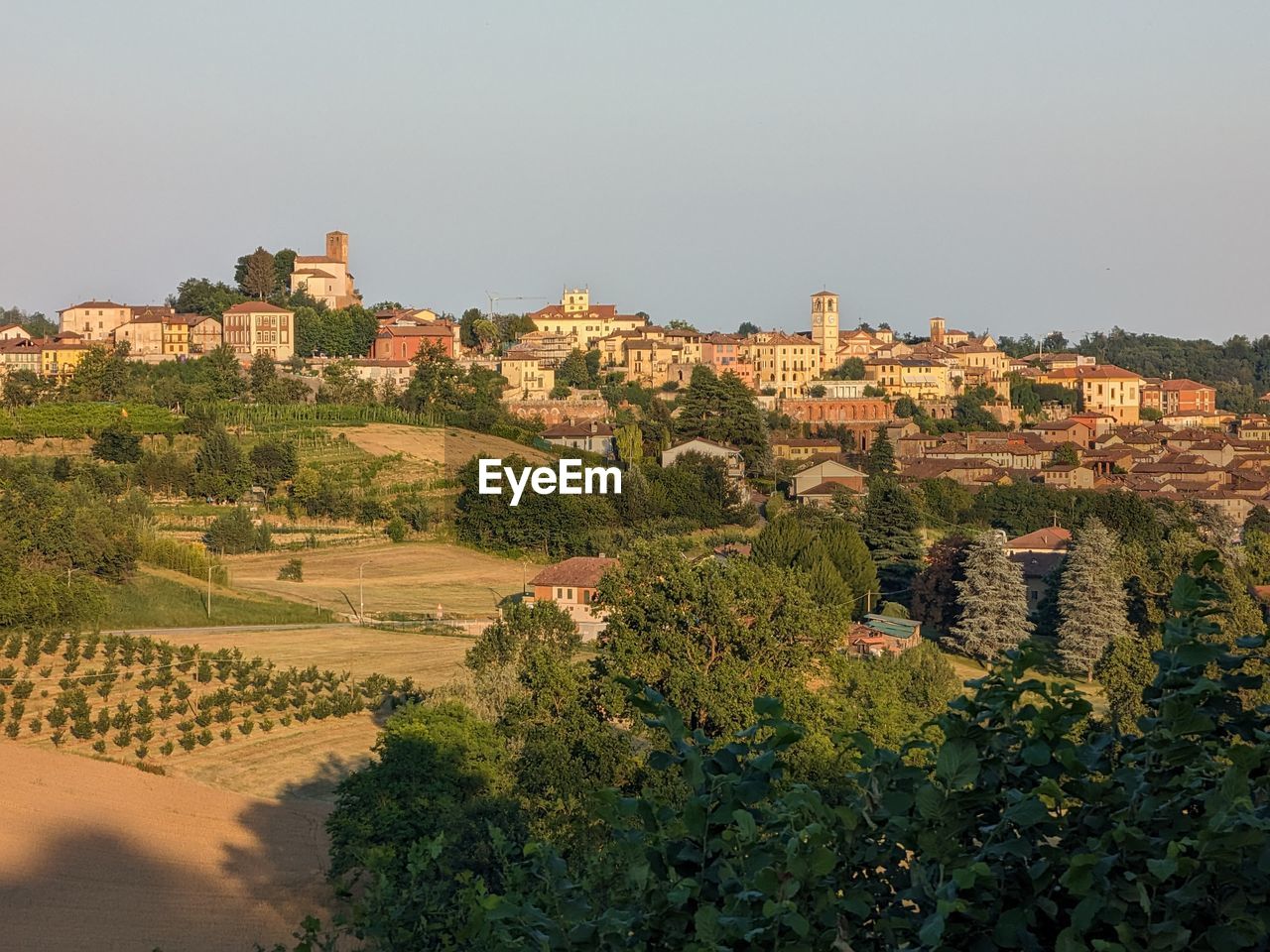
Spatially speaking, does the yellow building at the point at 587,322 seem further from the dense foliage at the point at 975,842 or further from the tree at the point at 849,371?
the dense foliage at the point at 975,842

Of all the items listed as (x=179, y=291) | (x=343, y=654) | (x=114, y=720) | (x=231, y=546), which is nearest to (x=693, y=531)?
(x=231, y=546)

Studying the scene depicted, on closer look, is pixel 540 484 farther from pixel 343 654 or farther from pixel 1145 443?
pixel 1145 443

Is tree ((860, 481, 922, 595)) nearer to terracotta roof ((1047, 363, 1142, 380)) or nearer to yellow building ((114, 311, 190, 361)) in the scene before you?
yellow building ((114, 311, 190, 361))

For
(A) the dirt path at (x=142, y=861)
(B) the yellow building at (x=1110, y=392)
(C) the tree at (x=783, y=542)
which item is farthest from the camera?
(B) the yellow building at (x=1110, y=392)

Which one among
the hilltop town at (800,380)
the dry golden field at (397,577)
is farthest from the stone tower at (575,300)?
the dry golden field at (397,577)

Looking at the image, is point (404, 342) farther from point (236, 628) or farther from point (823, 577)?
point (823, 577)

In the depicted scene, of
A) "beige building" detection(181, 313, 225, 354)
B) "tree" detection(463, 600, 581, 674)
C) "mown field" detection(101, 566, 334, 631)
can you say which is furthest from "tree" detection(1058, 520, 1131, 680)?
"beige building" detection(181, 313, 225, 354)

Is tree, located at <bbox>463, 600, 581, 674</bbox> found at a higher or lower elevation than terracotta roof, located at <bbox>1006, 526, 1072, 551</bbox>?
higher
